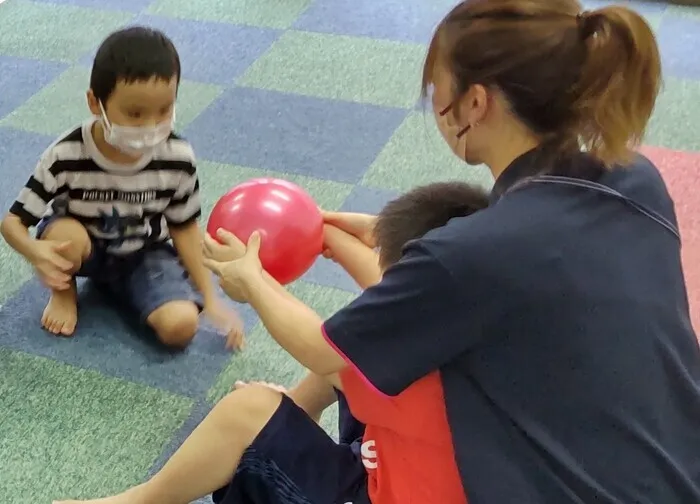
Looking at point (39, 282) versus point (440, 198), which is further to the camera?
point (39, 282)

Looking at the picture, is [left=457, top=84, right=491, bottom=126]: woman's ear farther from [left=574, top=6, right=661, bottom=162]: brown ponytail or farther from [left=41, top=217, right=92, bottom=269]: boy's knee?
[left=41, top=217, right=92, bottom=269]: boy's knee

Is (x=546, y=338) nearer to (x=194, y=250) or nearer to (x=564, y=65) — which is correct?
(x=564, y=65)

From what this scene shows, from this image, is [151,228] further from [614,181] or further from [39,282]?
[614,181]

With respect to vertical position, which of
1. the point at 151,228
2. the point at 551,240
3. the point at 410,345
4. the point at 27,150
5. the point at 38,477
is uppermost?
the point at 551,240

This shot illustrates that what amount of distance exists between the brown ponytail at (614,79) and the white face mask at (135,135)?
0.87 meters

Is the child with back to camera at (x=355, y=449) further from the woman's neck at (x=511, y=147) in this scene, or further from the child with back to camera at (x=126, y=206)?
the child with back to camera at (x=126, y=206)

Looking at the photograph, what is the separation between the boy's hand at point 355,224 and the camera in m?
1.46

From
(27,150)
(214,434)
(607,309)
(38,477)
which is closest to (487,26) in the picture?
(607,309)

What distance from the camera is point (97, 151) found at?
65.8 inches

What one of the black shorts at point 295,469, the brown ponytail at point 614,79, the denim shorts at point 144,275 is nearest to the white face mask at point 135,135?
the denim shorts at point 144,275

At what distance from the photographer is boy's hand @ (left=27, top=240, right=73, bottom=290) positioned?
5.53ft

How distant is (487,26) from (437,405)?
16.3 inches

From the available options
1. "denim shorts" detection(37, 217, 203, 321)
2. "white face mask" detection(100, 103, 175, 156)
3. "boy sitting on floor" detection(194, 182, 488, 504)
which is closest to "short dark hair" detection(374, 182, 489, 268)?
"boy sitting on floor" detection(194, 182, 488, 504)

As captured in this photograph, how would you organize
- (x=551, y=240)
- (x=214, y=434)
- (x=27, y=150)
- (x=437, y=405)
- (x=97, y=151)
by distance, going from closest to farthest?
(x=551, y=240) < (x=437, y=405) < (x=214, y=434) < (x=97, y=151) < (x=27, y=150)
